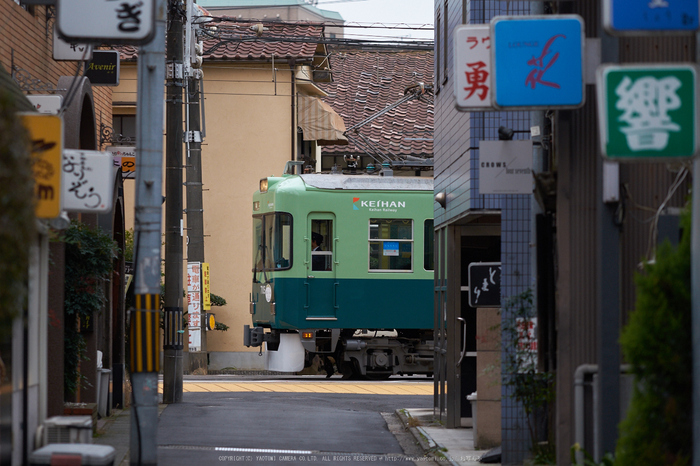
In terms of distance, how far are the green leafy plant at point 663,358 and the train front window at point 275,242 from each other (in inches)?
477

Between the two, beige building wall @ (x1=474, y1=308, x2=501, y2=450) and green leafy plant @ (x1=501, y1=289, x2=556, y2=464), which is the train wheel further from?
green leafy plant @ (x1=501, y1=289, x2=556, y2=464)

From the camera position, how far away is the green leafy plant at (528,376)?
8.00 m

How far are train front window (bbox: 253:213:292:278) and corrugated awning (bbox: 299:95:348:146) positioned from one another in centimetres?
641

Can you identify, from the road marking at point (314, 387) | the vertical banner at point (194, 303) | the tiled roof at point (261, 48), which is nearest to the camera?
the road marking at point (314, 387)

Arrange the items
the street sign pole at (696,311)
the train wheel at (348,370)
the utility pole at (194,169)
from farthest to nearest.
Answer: the utility pole at (194,169)
the train wheel at (348,370)
the street sign pole at (696,311)

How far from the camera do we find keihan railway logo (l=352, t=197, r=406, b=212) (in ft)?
57.9

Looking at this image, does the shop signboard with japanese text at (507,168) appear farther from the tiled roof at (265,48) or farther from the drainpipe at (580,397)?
the tiled roof at (265,48)

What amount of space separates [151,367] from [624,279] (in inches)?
133

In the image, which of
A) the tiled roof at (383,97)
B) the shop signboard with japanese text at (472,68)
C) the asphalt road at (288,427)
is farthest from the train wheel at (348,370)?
the shop signboard with japanese text at (472,68)

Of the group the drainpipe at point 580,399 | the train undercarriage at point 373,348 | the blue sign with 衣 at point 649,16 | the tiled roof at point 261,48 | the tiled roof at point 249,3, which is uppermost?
the tiled roof at point 249,3

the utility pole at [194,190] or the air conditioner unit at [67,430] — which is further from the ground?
the utility pole at [194,190]

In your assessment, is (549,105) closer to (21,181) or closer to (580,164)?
(580,164)

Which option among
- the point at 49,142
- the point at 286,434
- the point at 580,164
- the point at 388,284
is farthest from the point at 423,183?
the point at 49,142

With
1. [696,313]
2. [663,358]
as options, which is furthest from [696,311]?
[663,358]
